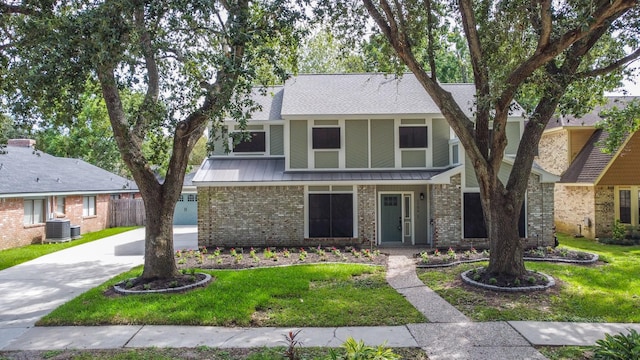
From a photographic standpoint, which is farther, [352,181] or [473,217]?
[352,181]

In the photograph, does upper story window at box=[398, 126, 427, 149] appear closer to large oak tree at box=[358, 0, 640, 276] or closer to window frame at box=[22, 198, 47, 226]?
large oak tree at box=[358, 0, 640, 276]

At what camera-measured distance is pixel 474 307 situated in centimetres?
815

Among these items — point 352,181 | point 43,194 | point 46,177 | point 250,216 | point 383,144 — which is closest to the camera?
point 352,181

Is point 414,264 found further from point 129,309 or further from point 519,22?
point 129,309

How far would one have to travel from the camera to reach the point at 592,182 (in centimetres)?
1783

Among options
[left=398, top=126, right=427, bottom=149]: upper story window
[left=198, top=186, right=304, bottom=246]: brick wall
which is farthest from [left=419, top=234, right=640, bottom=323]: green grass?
[left=398, top=126, right=427, bottom=149]: upper story window

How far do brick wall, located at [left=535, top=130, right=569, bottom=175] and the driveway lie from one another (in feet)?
59.3

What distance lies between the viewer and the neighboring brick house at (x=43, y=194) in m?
17.1

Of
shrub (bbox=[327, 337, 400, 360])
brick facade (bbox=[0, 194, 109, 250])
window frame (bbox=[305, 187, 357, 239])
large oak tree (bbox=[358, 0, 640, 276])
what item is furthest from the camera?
brick facade (bbox=[0, 194, 109, 250])

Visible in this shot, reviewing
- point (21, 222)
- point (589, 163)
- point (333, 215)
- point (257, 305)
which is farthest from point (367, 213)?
point (21, 222)

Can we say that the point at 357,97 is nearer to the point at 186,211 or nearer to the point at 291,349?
the point at 291,349

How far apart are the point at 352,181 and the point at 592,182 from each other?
10.6 metres

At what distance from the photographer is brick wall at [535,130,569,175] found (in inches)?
822

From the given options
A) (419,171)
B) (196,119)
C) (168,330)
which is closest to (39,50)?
(196,119)
